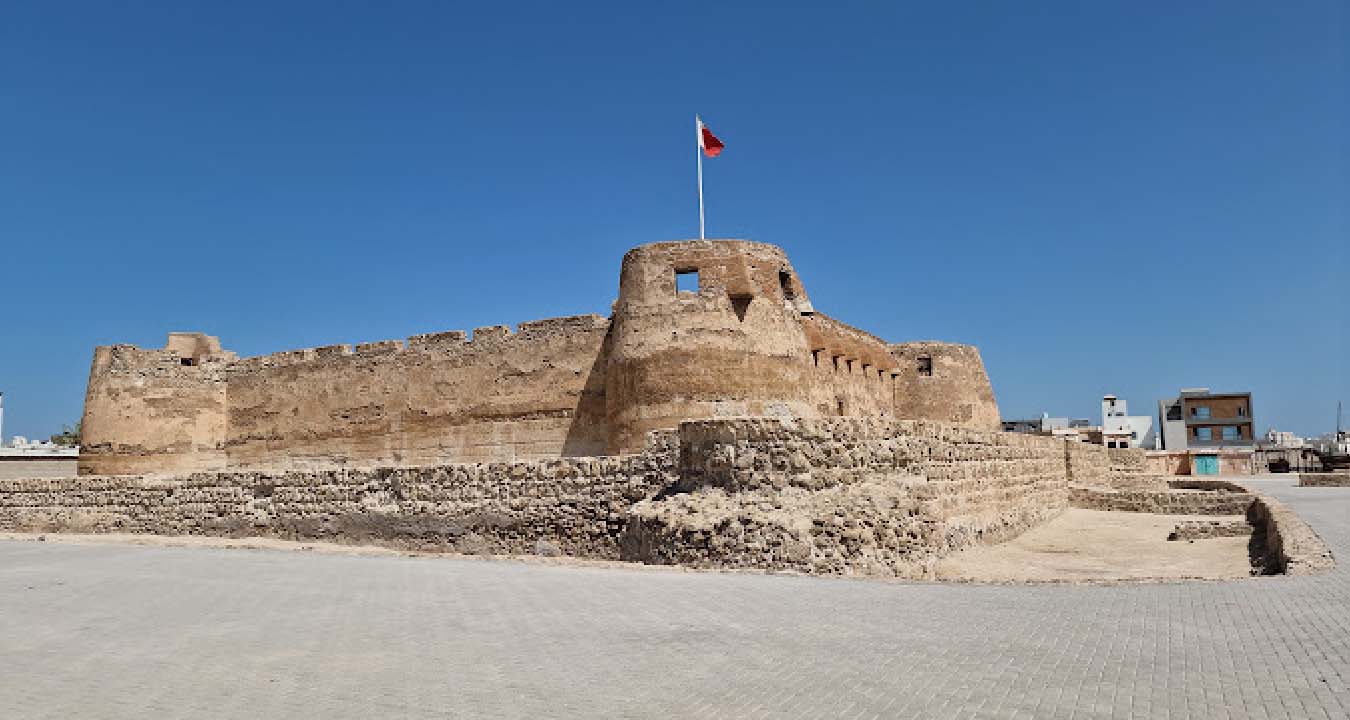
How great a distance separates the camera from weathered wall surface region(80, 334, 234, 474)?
25.8m

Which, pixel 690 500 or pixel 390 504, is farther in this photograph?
pixel 390 504

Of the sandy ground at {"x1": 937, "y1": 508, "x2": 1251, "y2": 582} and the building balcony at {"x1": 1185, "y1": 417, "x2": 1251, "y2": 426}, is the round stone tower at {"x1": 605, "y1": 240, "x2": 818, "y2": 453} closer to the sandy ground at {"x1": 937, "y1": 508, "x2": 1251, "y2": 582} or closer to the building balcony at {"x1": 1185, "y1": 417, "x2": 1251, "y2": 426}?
the sandy ground at {"x1": 937, "y1": 508, "x2": 1251, "y2": 582}

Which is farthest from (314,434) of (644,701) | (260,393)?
(644,701)

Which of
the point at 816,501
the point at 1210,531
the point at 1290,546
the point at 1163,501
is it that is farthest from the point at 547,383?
the point at 1163,501

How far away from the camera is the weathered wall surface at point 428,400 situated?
70.8ft

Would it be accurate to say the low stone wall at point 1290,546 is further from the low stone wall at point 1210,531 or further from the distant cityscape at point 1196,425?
the distant cityscape at point 1196,425

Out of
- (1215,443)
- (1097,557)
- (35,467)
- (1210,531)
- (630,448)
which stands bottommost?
(1097,557)

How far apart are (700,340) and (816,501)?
7.10m

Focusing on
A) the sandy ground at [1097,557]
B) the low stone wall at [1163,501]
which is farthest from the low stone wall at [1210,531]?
the low stone wall at [1163,501]

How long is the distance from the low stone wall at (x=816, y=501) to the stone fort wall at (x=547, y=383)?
3.80m

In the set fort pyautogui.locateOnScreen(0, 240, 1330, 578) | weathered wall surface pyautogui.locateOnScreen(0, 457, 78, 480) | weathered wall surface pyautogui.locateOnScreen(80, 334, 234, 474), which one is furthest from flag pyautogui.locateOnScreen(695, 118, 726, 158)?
weathered wall surface pyautogui.locateOnScreen(0, 457, 78, 480)

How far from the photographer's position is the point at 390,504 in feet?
58.2

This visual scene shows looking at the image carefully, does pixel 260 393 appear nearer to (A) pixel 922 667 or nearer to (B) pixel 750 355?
(B) pixel 750 355

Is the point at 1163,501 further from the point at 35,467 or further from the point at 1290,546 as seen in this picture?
the point at 35,467
